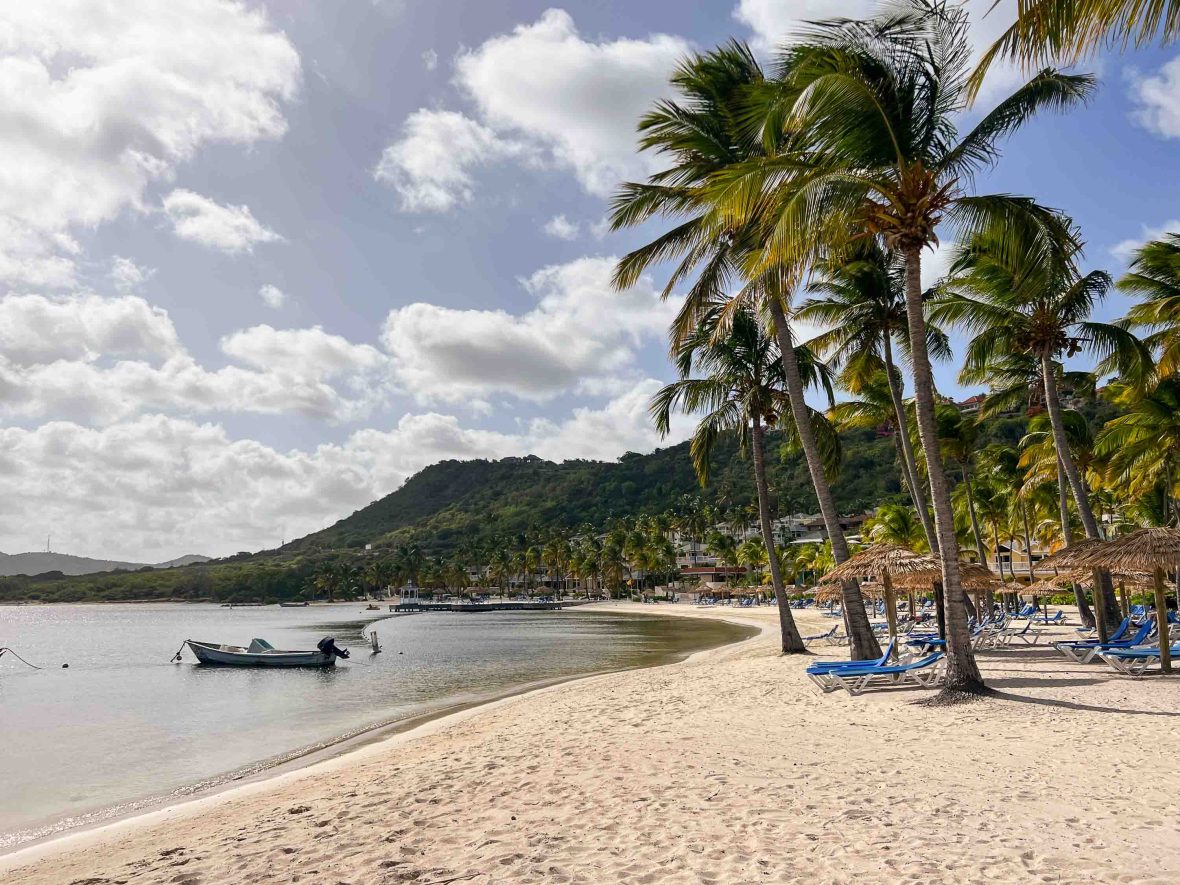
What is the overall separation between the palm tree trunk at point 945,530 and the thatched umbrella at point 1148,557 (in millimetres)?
3377

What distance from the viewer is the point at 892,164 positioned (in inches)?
456

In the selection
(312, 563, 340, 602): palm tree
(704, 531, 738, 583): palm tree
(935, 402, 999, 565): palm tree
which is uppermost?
(935, 402, 999, 565): palm tree

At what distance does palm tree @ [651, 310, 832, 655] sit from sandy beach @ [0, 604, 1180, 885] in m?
8.94

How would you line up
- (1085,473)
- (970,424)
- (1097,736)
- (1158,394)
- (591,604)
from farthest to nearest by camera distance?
(591,604) → (1085,473) → (970,424) → (1158,394) → (1097,736)

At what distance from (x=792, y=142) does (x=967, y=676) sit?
948 cm

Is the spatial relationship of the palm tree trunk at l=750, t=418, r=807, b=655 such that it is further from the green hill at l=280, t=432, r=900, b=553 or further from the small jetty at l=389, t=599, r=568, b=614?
the small jetty at l=389, t=599, r=568, b=614

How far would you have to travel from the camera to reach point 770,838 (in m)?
5.27

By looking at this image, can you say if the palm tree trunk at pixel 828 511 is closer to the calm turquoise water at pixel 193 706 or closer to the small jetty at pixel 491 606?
the calm turquoise water at pixel 193 706

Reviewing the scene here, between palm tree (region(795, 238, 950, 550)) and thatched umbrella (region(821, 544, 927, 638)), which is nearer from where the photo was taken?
thatched umbrella (region(821, 544, 927, 638))

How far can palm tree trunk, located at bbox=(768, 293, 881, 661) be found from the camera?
49.9 ft

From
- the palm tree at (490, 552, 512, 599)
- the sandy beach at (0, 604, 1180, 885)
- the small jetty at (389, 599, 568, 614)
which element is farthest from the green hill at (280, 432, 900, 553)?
the sandy beach at (0, 604, 1180, 885)

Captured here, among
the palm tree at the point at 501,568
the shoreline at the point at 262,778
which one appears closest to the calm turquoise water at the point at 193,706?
the shoreline at the point at 262,778

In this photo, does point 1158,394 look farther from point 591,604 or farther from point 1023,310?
point 591,604

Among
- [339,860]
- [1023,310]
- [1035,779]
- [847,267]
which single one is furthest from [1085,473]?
[339,860]
